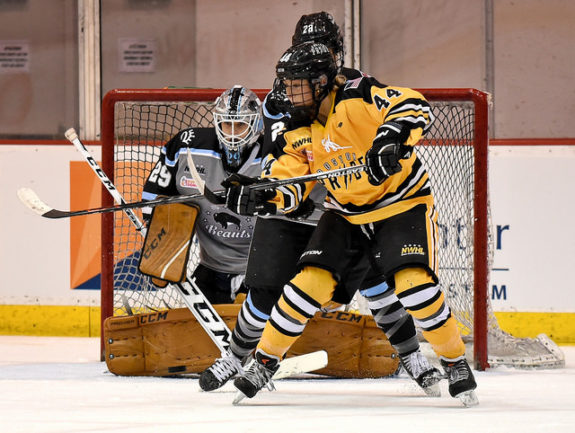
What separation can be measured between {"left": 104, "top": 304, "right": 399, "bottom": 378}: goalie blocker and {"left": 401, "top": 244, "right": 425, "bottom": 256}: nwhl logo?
0.91m

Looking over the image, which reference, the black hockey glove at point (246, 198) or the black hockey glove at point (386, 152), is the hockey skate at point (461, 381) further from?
the black hockey glove at point (246, 198)

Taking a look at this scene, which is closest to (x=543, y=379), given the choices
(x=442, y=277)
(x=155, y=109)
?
(x=442, y=277)

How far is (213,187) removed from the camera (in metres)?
3.91

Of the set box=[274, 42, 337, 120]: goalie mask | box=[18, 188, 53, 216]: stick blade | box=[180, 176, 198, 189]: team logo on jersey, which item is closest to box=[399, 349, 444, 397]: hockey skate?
box=[274, 42, 337, 120]: goalie mask

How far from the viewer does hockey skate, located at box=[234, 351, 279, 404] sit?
293cm

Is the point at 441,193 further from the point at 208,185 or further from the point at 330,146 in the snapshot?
the point at 330,146

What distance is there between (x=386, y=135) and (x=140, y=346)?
1.38m

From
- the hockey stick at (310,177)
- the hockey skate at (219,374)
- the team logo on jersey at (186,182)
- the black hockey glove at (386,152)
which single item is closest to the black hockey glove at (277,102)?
the hockey stick at (310,177)

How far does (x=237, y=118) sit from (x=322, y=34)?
43 cm

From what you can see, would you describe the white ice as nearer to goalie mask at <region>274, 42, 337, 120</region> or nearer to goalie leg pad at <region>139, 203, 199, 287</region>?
goalie leg pad at <region>139, 203, 199, 287</region>

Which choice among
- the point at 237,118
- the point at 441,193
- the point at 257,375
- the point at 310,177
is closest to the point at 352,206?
the point at 310,177

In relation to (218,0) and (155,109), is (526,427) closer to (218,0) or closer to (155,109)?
(155,109)

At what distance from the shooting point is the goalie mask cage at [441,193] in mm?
4062

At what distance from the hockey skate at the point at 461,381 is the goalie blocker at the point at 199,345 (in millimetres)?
815
